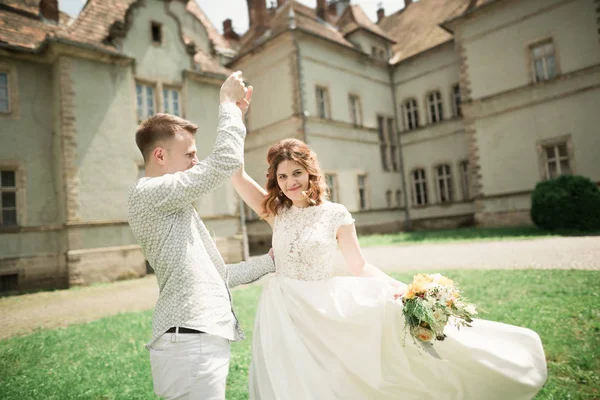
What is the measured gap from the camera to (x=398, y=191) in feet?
80.2

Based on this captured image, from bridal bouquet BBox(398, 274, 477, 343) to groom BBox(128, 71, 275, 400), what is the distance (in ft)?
3.59

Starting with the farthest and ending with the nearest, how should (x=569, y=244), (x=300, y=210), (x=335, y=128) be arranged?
(x=335, y=128), (x=569, y=244), (x=300, y=210)

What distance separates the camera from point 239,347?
17.2ft

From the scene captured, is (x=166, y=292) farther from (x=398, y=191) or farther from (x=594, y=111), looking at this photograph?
(x=398, y=191)

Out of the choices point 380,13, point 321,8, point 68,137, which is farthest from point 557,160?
point 380,13

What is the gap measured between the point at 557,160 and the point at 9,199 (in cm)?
2241

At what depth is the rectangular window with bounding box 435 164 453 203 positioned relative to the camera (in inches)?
898

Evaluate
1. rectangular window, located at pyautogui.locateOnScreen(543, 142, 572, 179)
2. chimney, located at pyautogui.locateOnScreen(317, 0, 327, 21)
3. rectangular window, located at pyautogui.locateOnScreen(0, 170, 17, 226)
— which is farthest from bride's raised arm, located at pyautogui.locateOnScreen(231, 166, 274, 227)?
chimney, located at pyautogui.locateOnScreen(317, 0, 327, 21)

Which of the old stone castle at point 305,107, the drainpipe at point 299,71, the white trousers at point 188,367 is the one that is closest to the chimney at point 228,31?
the old stone castle at point 305,107

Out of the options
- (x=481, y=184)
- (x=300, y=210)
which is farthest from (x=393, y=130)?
(x=300, y=210)

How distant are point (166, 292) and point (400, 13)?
32.0 meters

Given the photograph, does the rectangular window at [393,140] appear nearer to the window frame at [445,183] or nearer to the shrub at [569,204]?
the window frame at [445,183]

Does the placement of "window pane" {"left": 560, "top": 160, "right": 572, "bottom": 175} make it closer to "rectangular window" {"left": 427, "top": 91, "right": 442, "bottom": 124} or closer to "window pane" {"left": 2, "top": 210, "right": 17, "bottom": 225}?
"rectangular window" {"left": 427, "top": 91, "right": 442, "bottom": 124}

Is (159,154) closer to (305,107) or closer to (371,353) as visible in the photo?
(371,353)
